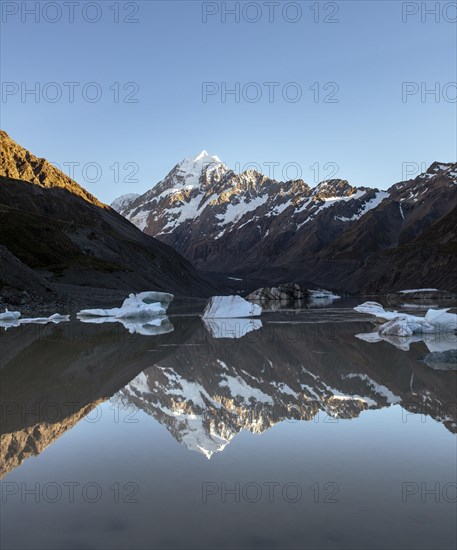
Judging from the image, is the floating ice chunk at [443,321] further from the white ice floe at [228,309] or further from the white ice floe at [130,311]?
the white ice floe at [130,311]

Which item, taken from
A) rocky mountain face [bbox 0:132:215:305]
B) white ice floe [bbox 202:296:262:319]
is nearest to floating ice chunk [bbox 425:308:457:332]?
white ice floe [bbox 202:296:262:319]

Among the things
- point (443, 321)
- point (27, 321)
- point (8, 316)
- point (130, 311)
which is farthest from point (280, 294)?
point (443, 321)

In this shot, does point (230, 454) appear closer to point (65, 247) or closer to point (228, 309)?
point (228, 309)

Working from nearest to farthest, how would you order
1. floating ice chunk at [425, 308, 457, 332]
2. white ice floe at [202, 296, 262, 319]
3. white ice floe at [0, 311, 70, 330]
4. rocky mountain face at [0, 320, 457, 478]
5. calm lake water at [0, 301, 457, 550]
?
calm lake water at [0, 301, 457, 550] < rocky mountain face at [0, 320, 457, 478] < floating ice chunk at [425, 308, 457, 332] < white ice floe at [0, 311, 70, 330] < white ice floe at [202, 296, 262, 319]

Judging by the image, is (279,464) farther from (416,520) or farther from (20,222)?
(20,222)

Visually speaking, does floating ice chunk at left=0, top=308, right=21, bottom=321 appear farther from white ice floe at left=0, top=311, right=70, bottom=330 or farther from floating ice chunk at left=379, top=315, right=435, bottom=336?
floating ice chunk at left=379, top=315, right=435, bottom=336

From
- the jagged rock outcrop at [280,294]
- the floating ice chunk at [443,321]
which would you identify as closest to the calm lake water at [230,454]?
the floating ice chunk at [443,321]
